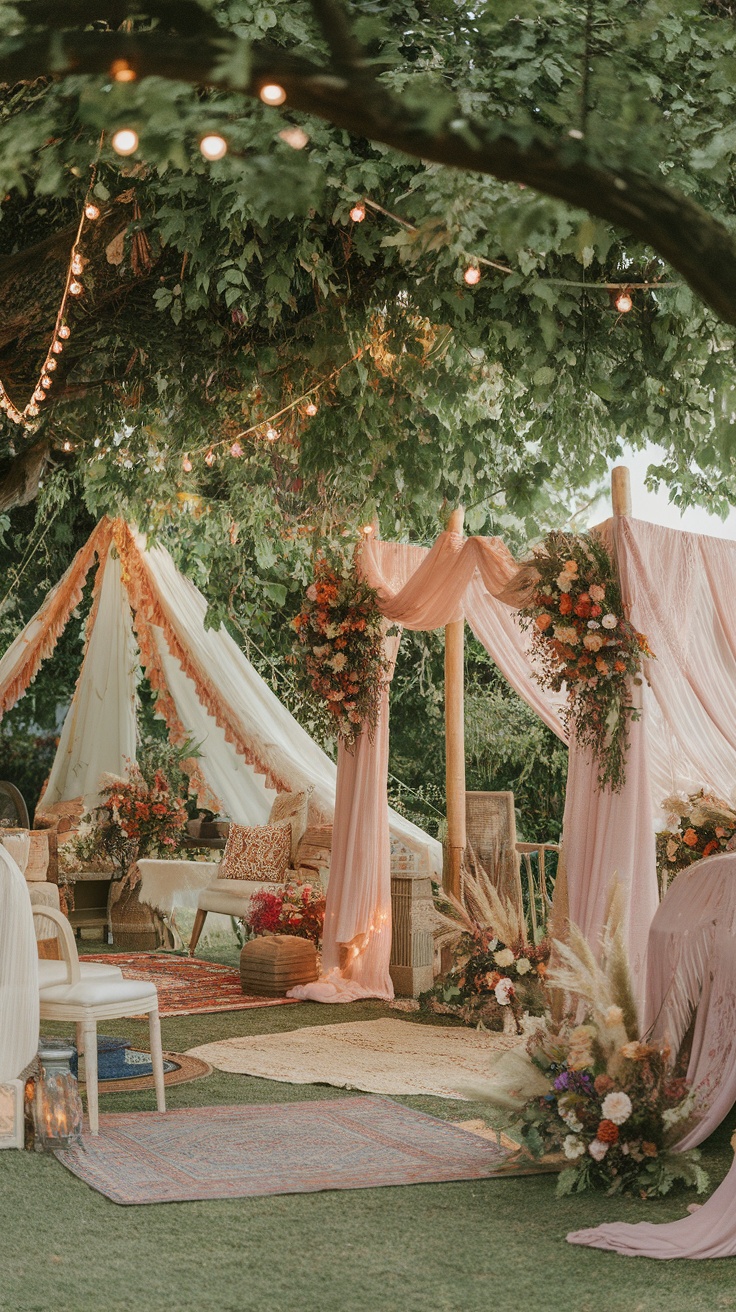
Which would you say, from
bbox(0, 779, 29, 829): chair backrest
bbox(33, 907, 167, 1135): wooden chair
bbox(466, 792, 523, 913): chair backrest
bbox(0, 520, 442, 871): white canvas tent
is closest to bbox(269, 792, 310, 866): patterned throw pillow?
bbox(0, 520, 442, 871): white canvas tent

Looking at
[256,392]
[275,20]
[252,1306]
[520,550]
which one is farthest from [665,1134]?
[520,550]

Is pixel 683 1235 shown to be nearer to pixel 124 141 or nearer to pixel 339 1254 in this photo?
pixel 339 1254

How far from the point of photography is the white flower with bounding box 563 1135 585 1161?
3.93 meters

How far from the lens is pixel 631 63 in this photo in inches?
166

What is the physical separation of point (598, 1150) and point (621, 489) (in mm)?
3313

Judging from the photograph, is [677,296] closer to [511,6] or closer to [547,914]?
[511,6]

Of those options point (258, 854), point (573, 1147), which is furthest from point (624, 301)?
point (258, 854)

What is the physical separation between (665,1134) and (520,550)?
346 inches

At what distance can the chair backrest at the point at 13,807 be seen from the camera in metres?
11.5

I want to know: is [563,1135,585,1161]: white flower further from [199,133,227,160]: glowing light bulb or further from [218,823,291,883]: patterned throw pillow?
[218,823,291,883]: patterned throw pillow

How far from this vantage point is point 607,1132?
3.88 metres

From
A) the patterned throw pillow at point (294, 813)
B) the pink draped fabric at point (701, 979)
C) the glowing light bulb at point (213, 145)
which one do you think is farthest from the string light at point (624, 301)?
the patterned throw pillow at point (294, 813)

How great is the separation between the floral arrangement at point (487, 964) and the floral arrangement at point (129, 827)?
11.1 feet

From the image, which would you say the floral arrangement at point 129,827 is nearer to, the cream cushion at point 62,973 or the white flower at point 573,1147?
the cream cushion at point 62,973
